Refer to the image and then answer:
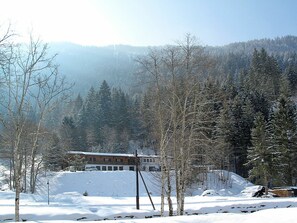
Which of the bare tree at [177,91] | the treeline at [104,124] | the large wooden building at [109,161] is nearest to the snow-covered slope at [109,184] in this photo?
the large wooden building at [109,161]

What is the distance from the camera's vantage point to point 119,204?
1085 inches

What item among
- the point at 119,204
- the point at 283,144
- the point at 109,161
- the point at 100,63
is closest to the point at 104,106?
the point at 109,161

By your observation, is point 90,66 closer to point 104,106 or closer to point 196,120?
point 104,106

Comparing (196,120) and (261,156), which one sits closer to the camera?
(196,120)

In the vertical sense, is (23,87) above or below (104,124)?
above

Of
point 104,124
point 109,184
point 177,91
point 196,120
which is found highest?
point 177,91

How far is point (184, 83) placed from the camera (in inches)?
744

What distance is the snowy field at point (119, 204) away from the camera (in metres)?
10.6

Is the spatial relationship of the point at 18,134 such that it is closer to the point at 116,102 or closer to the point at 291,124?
the point at 291,124

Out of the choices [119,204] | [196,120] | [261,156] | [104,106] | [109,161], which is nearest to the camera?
[196,120]

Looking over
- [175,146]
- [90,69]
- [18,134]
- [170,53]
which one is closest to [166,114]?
[175,146]

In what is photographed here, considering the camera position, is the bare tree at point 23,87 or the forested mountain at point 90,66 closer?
the bare tree at point 23,87

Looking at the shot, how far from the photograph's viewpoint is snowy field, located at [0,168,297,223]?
10562 mm

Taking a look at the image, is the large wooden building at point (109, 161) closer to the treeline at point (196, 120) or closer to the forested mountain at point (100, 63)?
the treeline at point (196, 120)
